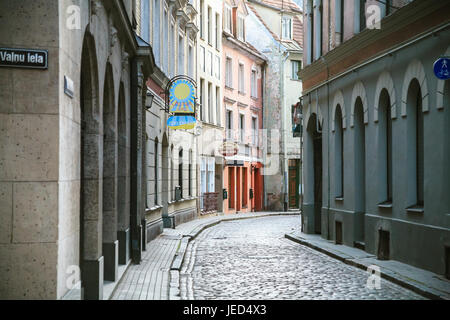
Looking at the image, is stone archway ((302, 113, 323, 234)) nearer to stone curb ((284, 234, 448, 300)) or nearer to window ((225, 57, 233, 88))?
stone curb ((284, 234, 448, 300))

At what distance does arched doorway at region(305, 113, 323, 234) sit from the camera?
2341cm

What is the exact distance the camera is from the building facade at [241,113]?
41.1 m

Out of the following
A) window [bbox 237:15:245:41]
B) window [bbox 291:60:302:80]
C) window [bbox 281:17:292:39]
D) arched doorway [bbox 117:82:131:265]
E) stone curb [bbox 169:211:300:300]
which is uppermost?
window [bbox 281:17:292:39]

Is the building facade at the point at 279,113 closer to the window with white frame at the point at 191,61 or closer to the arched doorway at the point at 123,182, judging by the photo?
the window with white frame at the point at 191,61

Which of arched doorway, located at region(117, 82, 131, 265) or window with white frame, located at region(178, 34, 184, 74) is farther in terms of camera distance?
window with white frame, located at region(178, 34, 184, 74)

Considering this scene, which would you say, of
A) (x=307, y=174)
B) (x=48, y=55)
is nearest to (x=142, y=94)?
(x=307, y=174)

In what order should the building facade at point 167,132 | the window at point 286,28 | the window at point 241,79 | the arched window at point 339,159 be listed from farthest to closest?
the window at point 286,28
the window at point 241,79
the building facade at point 167,132
the arched window at point 339,159

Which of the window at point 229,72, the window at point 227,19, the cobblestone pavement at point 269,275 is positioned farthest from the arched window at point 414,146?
the window at point 227,19

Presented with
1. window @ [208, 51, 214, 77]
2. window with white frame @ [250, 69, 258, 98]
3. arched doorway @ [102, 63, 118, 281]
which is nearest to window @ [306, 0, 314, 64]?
arched doorway @ [102, 63, 118, 281]

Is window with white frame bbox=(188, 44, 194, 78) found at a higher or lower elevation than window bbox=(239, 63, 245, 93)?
lower

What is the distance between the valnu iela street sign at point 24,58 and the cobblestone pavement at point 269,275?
5521 mm

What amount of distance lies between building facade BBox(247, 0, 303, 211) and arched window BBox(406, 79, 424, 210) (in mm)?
31144

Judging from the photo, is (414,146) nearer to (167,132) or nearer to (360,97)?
(360,97)

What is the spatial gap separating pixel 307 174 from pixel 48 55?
1756cm
